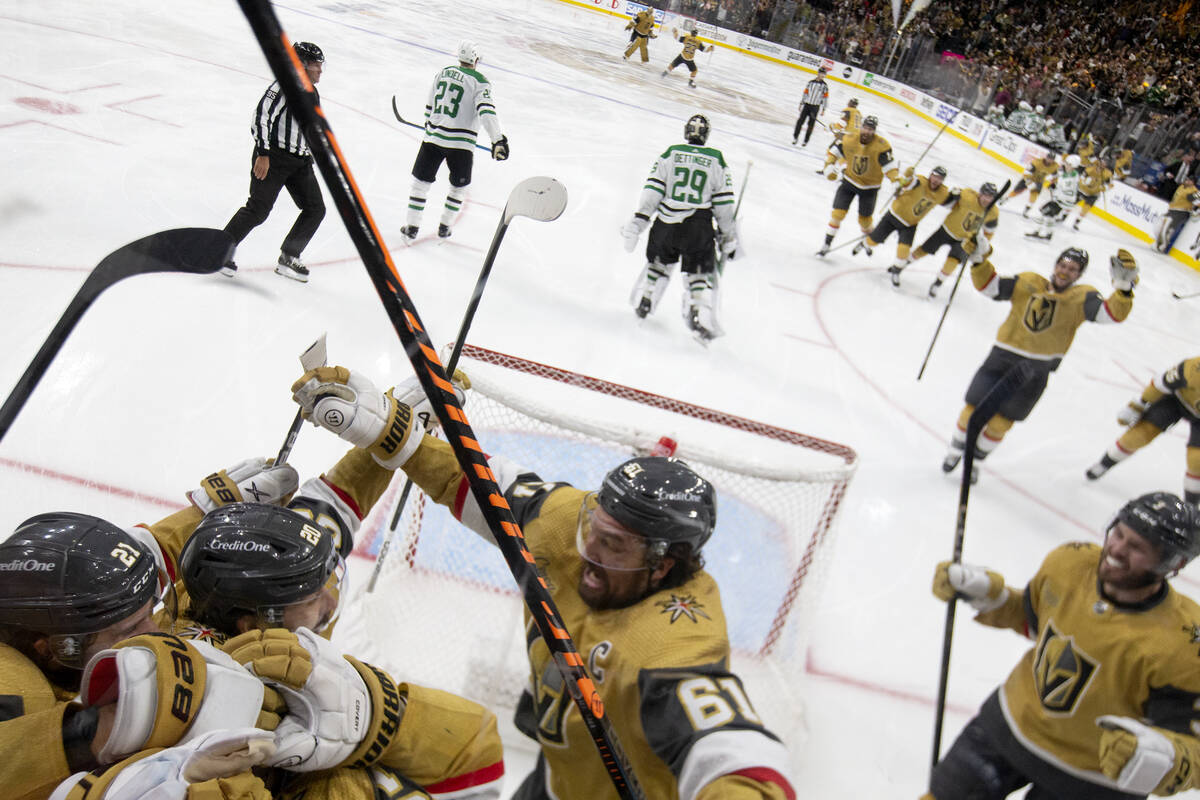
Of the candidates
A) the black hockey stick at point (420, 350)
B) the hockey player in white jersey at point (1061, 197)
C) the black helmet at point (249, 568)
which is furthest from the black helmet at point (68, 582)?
the hockey player in white jersey at point (1061, 197)

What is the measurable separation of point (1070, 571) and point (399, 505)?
1816 millimetres

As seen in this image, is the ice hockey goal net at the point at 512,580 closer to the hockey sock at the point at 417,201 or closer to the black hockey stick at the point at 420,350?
the black hockey stick at the point at 420,350

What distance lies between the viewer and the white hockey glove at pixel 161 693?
0.69 m

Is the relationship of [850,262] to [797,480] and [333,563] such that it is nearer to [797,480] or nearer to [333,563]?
[797,480]

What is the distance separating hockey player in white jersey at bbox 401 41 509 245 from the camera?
16.8ft

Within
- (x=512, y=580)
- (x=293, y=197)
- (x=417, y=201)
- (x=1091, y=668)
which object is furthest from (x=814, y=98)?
(x=1091, y=668)

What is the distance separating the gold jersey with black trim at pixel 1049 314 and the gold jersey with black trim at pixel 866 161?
3.27m

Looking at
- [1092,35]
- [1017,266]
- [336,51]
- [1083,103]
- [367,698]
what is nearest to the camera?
[367,698]

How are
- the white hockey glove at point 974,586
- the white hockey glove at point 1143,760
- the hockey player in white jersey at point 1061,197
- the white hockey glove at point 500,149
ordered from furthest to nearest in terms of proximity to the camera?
the hockey player in white jersey at point 1061,197 < the white hockey glove at point 500,149 < the white hockey glove at point 974,586 < the white hockey glove at point 1143,760

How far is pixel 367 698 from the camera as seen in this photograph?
912mm

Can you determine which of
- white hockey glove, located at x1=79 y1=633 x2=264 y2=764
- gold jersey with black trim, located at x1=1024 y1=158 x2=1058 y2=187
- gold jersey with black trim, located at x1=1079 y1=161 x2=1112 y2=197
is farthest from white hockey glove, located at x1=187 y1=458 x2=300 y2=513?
gold jersey with black trim, located at x1=1079 y1=161 x2=1112 y2=197

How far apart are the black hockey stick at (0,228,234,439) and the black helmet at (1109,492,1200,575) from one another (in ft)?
6.27

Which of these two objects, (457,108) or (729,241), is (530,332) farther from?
(457,108)

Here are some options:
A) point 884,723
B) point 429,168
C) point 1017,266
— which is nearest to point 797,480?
point 884,723
